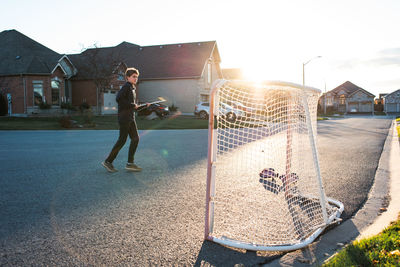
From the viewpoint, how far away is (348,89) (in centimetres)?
8888

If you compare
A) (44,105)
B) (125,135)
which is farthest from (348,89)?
(125,135)

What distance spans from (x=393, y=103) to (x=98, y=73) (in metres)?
80.8

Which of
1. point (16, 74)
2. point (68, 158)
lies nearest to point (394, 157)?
point (68, 158)

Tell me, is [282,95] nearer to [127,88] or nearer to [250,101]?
[250,101]

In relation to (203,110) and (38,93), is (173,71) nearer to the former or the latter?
(203,110)

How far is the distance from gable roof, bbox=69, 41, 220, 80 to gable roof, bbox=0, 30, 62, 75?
4730 mm

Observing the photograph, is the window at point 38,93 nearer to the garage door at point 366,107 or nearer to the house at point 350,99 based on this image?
the house at point 350,99

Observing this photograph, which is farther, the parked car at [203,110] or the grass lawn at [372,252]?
the parked car at [203,110]

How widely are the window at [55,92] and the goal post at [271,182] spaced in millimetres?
29442

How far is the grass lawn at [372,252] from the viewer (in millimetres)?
2730

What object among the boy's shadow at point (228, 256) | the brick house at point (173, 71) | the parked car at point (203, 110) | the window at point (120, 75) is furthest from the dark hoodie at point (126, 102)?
the brick house at point (173, 71)

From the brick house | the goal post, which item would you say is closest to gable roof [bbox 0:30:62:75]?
the brick house

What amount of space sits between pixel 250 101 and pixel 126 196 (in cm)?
237

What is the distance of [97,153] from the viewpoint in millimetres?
9500
